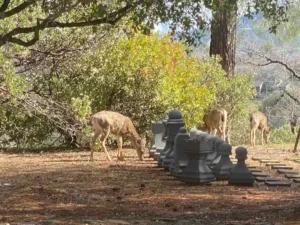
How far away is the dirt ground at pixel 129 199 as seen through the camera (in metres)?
7.78

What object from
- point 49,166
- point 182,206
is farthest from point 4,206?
point 49,166

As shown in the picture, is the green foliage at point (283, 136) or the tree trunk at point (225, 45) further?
the green foliage at point (283, 136)

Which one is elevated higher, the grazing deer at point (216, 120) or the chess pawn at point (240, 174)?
the grazing deer at point (216, 120)

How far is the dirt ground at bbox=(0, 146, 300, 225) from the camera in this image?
7.78m

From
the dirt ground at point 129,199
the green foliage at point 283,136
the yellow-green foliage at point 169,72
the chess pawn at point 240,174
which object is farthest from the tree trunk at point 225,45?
the chess pawn at point 240,174

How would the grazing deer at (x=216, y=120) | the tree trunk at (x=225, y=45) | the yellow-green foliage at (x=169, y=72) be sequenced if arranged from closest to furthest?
the yellow-green foliage at (x=169, y=72), the grazing deer at (x=216, y=120), the tree trunk at (x=225, y=45)

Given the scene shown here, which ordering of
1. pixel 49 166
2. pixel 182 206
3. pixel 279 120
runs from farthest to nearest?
pixel 279 120, pixel 49 166, pixel 182 206

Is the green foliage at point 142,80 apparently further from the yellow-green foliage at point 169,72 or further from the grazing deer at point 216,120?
the grazing deer at point 216,120

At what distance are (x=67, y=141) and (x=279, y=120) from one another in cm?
1977

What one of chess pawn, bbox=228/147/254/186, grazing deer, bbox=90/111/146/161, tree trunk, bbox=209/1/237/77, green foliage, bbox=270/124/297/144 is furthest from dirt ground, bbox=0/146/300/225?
green foliage, bbox=270/124/297/144

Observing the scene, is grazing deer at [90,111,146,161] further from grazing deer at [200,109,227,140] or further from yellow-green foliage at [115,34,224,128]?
grazing deer at [200,109,227,140]

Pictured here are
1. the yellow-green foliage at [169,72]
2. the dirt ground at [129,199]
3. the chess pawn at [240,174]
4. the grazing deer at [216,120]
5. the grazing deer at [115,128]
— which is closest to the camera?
the dirt ground at [129,199]

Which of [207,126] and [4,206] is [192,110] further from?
[4,206]

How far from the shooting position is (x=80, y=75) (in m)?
18.5
